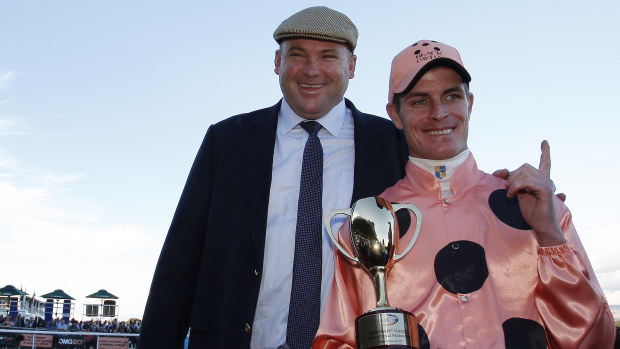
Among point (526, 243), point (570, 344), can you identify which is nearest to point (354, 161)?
point (526, 243)

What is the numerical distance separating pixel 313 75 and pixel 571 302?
1.87 m

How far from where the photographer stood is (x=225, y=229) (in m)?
3.17

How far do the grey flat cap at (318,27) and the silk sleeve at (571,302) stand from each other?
5.81ft

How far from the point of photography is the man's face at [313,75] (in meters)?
3.40

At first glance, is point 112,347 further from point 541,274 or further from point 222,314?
point 541,274

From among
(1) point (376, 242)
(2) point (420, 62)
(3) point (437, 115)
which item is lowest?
(1) point (376, 242)

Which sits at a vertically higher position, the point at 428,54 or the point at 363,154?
the point at 428,54

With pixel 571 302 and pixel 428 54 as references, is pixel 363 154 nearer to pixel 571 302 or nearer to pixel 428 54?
pixel 428 54

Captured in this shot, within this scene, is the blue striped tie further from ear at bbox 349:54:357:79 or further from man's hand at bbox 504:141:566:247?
man's hand at bbox 504:141:566:247

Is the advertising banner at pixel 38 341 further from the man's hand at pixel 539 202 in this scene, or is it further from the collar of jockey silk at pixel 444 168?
the man's hand at pixel 539 202

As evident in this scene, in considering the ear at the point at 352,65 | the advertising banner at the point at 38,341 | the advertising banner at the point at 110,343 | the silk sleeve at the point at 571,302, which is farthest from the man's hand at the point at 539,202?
the advertising banner at the point at 110,343

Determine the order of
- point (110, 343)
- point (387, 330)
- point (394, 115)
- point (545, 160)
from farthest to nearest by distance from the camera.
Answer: point (110, 343)
point (394, 115)
point (545, 160)
point (387, 330)

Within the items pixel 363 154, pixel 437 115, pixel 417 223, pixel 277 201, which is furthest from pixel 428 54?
pixel 277 201

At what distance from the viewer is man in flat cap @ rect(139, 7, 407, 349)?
9.61ft
